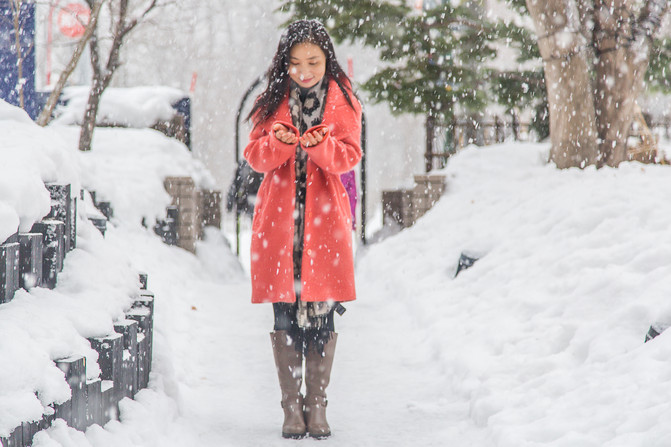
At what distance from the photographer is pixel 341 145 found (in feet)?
11.2

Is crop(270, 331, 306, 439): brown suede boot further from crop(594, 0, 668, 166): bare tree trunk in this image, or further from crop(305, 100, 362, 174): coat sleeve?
crop(594, 0, 668, 166): bare tree trunk

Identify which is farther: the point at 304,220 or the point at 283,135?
the point at 304,220

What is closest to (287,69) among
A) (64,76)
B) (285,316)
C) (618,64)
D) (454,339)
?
(285,316)

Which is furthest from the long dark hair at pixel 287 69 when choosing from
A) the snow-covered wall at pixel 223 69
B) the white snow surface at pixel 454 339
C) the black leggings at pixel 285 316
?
the snow-covered wall at pixel 223 69

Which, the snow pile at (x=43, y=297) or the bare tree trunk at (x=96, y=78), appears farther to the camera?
the bare tree trunk at (x=96, y=78)

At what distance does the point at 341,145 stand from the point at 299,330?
3.32ft

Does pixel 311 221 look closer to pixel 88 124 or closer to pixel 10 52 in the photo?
pixel 88 124

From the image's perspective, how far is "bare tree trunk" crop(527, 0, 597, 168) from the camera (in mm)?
8328

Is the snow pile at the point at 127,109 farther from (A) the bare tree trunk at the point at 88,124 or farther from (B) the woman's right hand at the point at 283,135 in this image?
(B) the woman's right hand at the point at 283,135

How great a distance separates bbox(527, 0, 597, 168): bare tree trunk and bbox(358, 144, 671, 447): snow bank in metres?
0.49

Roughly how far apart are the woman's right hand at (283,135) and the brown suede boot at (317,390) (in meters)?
1.07

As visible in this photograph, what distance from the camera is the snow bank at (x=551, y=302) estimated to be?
10.3 ft

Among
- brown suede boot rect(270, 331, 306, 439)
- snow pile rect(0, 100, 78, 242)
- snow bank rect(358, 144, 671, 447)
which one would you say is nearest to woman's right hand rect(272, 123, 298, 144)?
brown suede boot rect(270, 331, 306, 439)

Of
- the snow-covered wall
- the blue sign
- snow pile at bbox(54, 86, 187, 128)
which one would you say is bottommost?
snow pile at bbox(54, 86, 187, 128)
